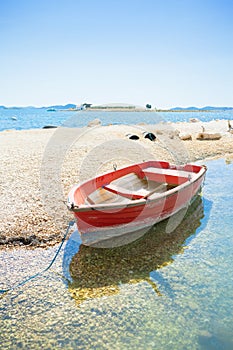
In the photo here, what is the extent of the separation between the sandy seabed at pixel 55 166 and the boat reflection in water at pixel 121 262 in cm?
120

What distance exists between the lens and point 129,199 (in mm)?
8211

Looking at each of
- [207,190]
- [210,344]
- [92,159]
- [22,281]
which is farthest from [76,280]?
[92,159]

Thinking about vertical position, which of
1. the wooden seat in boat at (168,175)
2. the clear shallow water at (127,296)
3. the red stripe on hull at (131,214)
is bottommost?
the clear shallow water at (127,296)

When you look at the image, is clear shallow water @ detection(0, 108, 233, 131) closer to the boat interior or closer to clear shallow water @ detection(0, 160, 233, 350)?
the boat interior

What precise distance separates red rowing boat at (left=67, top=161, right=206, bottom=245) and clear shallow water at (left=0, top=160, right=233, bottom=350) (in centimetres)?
48

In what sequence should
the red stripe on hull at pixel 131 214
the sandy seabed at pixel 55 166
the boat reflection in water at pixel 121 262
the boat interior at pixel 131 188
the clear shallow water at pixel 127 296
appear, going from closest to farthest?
the clear shallow water at pixel 127 296 → the boat reflection in water at pixel 121 262 → the red stripe on hull at pixel 131 214 → the sandy seabed at pixel 55 166 → the boat interior at pixel 131 188

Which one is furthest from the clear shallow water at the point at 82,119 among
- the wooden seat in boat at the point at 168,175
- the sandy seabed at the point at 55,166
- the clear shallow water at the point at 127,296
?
the clear shallow water at the point at 127,296

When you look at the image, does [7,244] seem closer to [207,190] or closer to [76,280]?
[76,280]

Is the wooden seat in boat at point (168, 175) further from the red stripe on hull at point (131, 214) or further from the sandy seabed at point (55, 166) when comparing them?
the sandy seabed at point (55, 166)

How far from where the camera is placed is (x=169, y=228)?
8242 mm

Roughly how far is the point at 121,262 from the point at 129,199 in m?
2.08

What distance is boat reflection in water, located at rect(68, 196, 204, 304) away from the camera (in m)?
5.70

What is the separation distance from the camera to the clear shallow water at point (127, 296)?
14.8ft

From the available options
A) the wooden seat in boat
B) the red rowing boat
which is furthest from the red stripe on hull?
the wooden seat in boat
